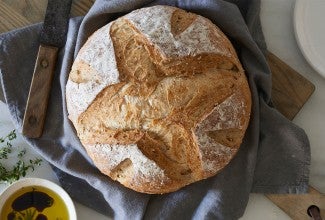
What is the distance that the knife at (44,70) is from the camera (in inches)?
59.0

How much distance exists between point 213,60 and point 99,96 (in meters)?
0.34

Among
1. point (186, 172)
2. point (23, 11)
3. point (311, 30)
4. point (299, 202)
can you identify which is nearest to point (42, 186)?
point (186, 172)

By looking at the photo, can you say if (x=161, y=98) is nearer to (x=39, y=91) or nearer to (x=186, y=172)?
(x=186, y=172)

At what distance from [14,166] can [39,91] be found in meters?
0.28

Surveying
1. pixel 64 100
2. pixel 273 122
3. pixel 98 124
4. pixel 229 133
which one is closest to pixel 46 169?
pixel 64 100

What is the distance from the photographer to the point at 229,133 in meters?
1.34

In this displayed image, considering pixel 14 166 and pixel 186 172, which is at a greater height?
pixel 186 172

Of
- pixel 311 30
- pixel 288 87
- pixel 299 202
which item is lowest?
pixel 299 202

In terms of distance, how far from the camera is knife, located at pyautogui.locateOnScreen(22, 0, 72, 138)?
1.50m

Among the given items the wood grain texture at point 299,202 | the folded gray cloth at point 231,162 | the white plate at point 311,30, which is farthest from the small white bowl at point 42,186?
the white plate at point 311,30

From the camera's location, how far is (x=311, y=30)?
4.97 feet

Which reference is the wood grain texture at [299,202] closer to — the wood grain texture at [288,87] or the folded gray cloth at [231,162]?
the folded gray cloth at [231,162]

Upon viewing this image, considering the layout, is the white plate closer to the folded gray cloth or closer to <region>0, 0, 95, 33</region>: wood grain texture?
the folded gray cloth

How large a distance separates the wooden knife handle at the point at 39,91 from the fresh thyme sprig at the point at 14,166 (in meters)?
0.09
